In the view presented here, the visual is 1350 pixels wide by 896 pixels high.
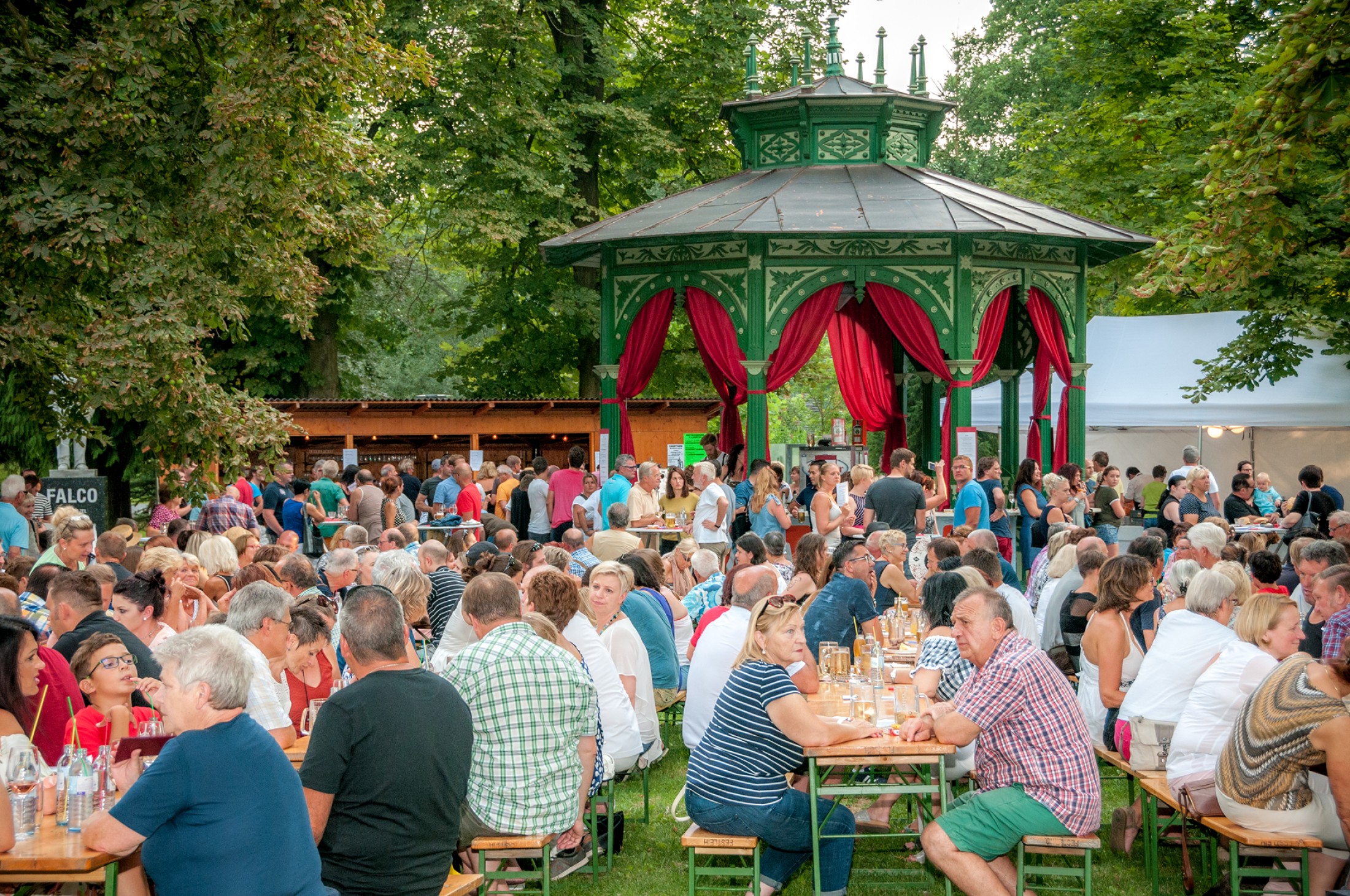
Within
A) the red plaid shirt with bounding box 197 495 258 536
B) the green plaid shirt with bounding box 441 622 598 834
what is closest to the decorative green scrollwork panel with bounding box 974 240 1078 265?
the red plaid shirt with bounding box 197 495 258 536

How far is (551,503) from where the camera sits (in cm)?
1498

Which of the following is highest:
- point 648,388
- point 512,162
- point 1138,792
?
point 512,162

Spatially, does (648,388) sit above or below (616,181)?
below

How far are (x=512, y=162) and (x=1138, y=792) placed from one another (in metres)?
17.6

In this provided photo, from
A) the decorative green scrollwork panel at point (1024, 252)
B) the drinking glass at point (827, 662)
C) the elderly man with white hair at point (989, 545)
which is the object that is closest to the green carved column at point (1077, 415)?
the decorative green scrollwork panel at point (1024, 252)

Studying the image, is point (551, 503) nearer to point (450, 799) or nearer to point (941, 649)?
point (941, 649)

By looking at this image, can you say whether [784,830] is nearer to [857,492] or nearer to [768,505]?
[768,505]

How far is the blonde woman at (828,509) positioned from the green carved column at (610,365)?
15.3 feet

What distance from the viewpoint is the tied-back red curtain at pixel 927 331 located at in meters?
15.6

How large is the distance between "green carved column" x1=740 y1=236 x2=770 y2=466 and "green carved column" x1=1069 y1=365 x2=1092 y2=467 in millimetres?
4185

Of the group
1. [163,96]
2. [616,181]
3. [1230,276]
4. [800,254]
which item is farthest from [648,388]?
[1230,276]

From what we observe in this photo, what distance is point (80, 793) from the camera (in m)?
4.45

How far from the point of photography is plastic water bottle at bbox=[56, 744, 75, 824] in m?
4.54

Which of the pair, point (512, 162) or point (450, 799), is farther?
point (512, 162)
